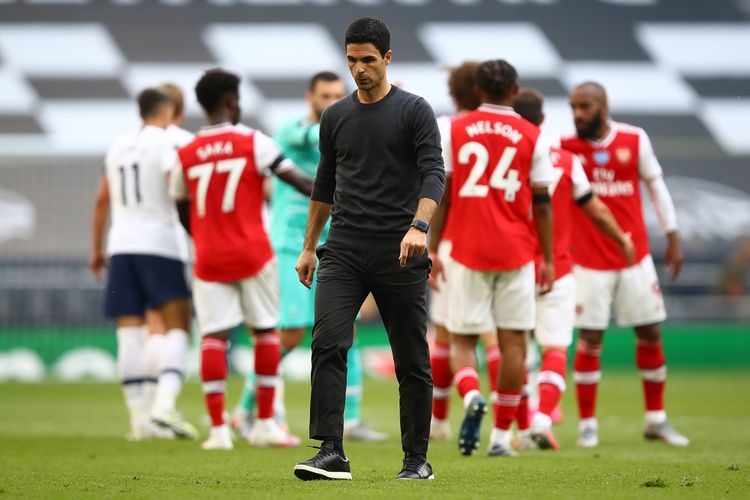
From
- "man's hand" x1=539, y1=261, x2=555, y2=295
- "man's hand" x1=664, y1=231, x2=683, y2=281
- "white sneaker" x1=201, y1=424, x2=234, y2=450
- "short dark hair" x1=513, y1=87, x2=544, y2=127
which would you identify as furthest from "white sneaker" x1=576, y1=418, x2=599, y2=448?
"white sneaker" x1=201, y1=424, x2=234, y2=450

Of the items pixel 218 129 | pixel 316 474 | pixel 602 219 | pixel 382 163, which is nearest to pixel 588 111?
pixel 602 219

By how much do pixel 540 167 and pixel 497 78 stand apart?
543mm

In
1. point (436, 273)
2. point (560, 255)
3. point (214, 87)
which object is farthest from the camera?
point (560, 255)

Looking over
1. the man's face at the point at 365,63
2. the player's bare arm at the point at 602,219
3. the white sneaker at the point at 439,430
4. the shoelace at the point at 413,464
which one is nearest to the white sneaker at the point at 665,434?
the player's bare arm at the point at 602,219

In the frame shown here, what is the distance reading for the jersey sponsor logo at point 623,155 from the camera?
8.94 m

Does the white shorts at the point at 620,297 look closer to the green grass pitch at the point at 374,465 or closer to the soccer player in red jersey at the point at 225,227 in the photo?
the green grass pitch at the point at 374,465

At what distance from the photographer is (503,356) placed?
7445 millimetres

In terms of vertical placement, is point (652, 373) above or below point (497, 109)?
below

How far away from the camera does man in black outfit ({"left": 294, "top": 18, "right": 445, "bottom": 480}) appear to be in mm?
5781

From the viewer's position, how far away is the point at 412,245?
5.53 meters

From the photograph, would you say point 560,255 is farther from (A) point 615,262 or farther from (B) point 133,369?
(B) point 133,369

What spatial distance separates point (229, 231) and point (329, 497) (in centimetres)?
339

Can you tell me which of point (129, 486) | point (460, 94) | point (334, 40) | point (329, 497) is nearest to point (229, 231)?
point (460, 94)

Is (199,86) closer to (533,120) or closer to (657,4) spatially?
(533,120)
